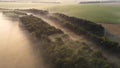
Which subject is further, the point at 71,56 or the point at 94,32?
the point at 94,32

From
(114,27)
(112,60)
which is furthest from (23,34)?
(112,60)

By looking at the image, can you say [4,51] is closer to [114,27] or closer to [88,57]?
[88,57]

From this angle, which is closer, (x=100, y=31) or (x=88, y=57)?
(x=88, y=57)

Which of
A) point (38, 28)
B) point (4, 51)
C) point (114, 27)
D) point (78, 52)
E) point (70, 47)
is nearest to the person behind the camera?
point (78, 52)

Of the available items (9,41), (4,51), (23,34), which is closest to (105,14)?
(23,34)

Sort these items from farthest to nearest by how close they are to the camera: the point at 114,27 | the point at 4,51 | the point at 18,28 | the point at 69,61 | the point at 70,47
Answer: the point at 18,28
the point at 114,27
the point at 4,51
the point at 70,47
the point at 69,61

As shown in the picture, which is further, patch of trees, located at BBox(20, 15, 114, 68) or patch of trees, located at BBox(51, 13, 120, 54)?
patch of trees, located at BBox(51, 13, 120, 54)

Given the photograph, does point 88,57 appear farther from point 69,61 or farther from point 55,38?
point 55,38

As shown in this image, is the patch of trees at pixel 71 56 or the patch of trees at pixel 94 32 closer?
the patch of trees at pixel 71 56

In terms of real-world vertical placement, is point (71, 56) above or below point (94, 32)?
above
